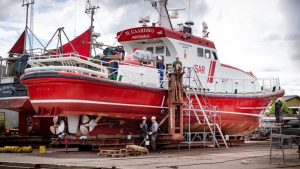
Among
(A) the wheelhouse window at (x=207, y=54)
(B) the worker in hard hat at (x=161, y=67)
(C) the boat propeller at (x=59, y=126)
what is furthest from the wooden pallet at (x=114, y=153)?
(A) the wheelhouse window at (x=207, y=54)

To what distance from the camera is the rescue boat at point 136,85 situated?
14.0 m

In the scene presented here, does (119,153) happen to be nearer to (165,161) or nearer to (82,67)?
(165,161)

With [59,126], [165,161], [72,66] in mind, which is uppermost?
[72,66]

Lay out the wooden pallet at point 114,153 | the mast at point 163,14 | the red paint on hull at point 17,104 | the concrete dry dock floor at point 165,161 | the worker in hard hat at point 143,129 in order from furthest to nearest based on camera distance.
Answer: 1. the mast at point 163,14
2. the red paint on hull at point 17,104
3. the worker in hard hat at point 143,129
4. the wooden pallet at point 114,153
5. the concrete dry dock floor at point 165,161

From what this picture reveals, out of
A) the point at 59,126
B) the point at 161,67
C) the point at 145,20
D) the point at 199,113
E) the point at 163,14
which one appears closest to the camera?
the point at 59,126

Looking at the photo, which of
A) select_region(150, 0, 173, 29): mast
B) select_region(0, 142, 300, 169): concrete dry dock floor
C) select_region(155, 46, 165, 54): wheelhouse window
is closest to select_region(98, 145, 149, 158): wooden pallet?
select_region(0, 142, 300, 169): concrete dry dock floor

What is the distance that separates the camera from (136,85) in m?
15.5

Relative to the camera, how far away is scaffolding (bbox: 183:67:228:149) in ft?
56.1

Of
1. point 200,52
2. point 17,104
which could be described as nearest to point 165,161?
point 17,104

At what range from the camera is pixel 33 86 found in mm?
14531

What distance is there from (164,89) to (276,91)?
7.71 metres

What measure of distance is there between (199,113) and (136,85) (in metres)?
3.81

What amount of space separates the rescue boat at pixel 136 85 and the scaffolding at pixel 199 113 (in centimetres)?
14

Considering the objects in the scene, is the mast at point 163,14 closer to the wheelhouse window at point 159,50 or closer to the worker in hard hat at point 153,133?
the wheelhouse window at point 159,50
